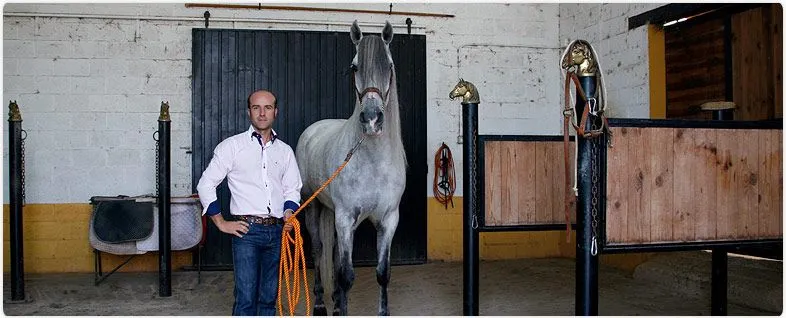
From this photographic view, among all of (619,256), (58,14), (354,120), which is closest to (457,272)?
(619,256)

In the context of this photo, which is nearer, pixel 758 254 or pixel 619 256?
pixel 758 254

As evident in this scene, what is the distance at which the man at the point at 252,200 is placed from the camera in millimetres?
2840

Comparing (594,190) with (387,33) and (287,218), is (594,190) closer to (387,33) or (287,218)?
(287,218)

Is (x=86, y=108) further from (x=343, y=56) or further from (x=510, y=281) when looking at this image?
(x=510, y=281)

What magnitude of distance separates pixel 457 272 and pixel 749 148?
287 centimetres

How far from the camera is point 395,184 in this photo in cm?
351

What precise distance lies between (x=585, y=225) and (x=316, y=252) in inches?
83.6

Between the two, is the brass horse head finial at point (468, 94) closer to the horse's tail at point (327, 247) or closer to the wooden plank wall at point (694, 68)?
the horse's tail at point (327, 247)

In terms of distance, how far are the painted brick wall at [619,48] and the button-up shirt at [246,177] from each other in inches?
131

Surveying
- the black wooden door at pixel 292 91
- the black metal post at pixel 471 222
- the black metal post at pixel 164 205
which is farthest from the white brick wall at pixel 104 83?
the black metal post at pixel 471 222

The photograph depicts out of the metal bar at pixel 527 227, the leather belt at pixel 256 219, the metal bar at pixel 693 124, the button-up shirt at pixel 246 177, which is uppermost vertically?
the metal bar at pixel 693 124

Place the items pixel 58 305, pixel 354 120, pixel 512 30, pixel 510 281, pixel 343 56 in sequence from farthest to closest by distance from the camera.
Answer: pixel 512 30 → pixel 343 56 → pixel 510 281 → pixel 58 305 → pixel 354 120

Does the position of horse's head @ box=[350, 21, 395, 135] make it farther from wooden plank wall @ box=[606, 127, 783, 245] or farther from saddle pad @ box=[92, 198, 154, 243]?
saddle pad @ box=[92, 198, 154, 243]

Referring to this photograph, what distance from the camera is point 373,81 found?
318 centimetres
